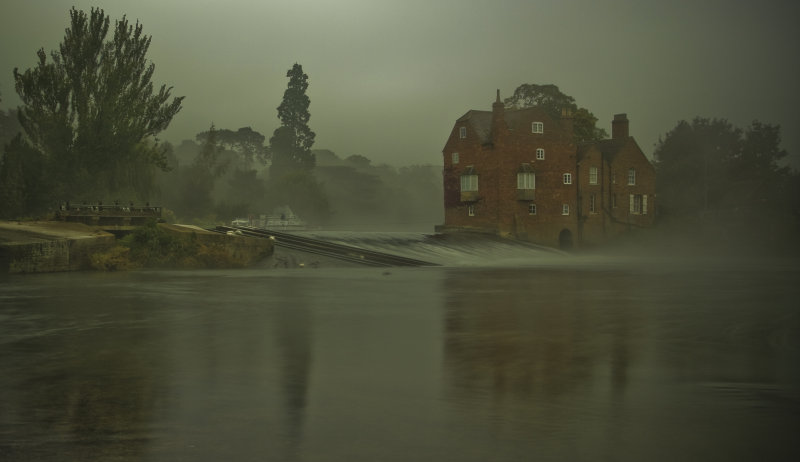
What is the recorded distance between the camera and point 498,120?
5634cm

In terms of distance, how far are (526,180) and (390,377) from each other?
48.5 m

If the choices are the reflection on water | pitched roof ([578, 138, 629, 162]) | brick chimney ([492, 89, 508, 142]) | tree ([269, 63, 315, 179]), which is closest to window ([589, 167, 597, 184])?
pitched roof ([578, 138, 629, 162])

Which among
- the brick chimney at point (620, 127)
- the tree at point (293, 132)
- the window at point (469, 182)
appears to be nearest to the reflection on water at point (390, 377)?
the window at point (469, 182)

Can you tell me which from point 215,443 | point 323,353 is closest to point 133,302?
point 323,353

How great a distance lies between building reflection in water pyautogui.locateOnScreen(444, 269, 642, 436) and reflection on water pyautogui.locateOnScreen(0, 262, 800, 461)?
0.21ft

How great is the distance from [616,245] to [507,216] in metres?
13.2

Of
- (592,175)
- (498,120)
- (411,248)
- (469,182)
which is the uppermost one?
(498,120)

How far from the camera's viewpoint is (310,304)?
815 inches

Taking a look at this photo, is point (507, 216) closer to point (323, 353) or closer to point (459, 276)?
point (459, 276)

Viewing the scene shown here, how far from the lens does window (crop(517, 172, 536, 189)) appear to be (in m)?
56.9

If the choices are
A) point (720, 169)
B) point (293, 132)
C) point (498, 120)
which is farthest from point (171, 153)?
point (720, 169)

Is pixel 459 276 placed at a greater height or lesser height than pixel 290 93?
lesser

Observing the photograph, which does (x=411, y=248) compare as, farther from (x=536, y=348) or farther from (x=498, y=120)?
(x=536, y=348)

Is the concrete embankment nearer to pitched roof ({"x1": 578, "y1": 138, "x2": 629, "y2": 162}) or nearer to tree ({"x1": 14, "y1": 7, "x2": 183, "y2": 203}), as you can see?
tree ({"x1": 14, "y1": 7, "x2": 183, "y2": 203})
